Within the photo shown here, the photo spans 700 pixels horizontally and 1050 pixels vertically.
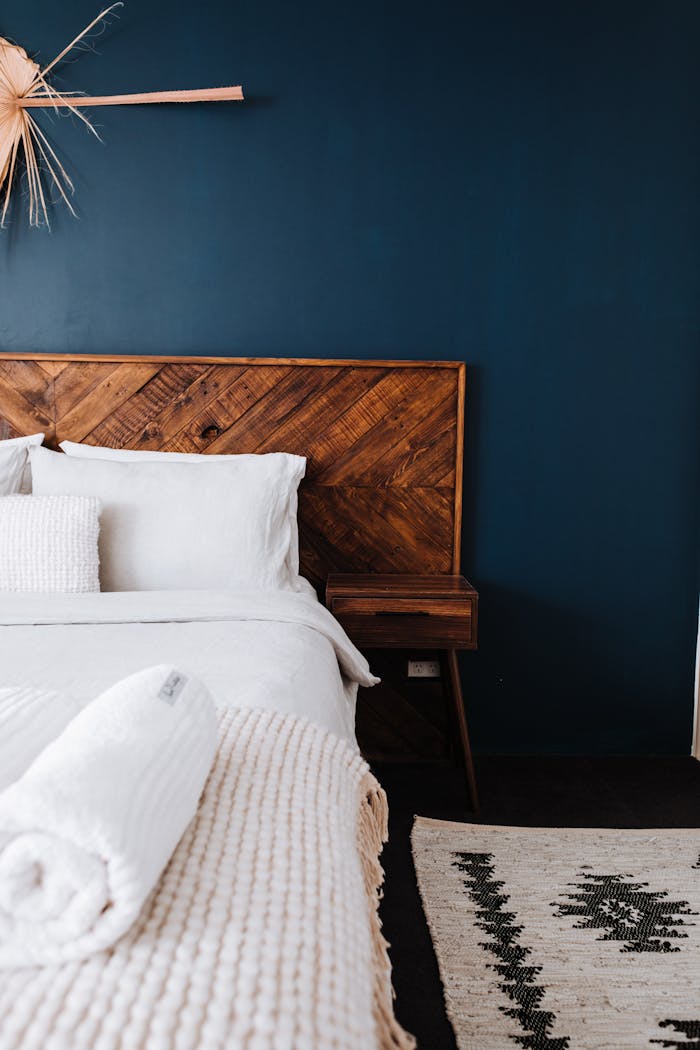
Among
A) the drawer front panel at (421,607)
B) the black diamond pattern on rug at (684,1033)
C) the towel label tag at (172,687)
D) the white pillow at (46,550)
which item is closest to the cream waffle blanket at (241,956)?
the towel label tag at (172,687)

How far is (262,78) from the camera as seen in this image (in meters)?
2.60

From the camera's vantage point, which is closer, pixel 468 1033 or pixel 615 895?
pixel 468 1033

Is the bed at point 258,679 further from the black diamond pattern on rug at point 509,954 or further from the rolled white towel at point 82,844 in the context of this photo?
the black diamond pattern on rug at point 509,954

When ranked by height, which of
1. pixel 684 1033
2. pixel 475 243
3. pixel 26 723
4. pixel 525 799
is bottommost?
pixel 525 799

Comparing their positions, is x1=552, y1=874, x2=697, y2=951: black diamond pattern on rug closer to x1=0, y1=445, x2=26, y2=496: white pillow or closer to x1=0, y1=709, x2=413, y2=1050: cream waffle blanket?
x1=0, y1=709, x2=413, y2=1050: cream waffle blanket

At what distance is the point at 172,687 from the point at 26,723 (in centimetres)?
20

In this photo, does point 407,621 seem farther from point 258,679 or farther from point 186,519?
point 258,679

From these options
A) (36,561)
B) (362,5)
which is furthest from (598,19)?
(36,561)

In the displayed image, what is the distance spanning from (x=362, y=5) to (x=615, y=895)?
2680 mm

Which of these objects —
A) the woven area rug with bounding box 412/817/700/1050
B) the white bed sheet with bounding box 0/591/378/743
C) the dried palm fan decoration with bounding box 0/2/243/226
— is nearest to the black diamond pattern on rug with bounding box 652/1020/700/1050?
the woven area rug with bounding box 412/817/700/1050

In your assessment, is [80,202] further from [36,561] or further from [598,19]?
[598,19]

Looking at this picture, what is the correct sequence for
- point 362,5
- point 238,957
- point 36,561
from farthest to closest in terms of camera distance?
1. point 362,5
2. point 36,561
3. point 238,957

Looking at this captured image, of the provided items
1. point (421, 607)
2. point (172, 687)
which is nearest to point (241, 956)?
point (172, 687)

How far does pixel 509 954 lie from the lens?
1.58 meters
